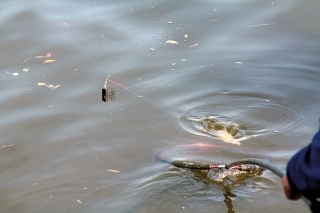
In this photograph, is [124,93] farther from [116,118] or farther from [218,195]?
[218,195]

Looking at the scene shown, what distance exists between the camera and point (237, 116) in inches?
231

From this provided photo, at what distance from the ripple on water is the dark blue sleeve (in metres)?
3.00

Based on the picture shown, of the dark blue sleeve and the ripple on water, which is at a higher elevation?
the dark blue sleeve

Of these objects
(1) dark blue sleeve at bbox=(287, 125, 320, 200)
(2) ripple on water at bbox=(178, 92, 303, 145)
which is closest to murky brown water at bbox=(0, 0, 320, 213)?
(2) ripple on water at bbox=(178, 92, 303, 145)

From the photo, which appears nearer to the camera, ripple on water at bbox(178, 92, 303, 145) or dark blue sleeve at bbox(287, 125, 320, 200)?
dark blue sleeve at bbox(287, 125, 320, 200)

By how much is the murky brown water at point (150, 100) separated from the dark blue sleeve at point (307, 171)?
2173 millimetres

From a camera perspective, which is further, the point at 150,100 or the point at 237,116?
the point at 150,100

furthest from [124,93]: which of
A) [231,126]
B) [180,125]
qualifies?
[231,126]

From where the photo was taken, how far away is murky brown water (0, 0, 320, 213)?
4965 mm

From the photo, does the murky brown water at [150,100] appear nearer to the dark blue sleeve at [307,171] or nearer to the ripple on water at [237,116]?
the ripple on water at [237,116]

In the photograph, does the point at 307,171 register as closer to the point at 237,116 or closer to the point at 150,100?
the point at 237,116

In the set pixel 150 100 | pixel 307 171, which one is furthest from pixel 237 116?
pixel 307 171

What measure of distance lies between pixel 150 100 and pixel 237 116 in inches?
43.0

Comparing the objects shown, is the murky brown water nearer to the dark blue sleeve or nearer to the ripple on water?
the ripple on water
